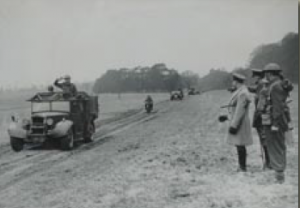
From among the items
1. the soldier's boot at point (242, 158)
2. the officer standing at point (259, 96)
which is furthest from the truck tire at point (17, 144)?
the officer standing at point (259, 96)

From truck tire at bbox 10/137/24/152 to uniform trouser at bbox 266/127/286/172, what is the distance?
233 inches

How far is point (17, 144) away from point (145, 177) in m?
4.49

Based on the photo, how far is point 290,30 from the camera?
6457 mm

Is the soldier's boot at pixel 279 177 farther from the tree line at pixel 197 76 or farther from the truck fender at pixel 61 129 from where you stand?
the truck fender at pixel 61 129

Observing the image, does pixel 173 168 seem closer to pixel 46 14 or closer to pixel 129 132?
pixel 46 14

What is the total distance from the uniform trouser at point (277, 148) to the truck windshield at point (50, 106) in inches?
233

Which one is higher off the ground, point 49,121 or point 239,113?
point 239,113

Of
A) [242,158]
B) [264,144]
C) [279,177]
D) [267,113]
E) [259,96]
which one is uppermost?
[259,96]

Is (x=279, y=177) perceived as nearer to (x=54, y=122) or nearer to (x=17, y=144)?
(x=54, y=122)

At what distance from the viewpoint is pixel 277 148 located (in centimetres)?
611

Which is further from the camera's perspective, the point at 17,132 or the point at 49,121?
the point at 49,121

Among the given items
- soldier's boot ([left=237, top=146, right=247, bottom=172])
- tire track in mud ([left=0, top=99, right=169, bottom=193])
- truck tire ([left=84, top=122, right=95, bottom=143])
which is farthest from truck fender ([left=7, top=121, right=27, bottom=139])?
soldier's boot ([left=237, top=146, right=247, bottom=172])

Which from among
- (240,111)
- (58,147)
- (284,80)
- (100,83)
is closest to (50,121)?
(58,147)

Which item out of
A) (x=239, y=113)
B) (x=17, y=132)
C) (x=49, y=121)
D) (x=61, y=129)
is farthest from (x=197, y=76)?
(x=17, y=132)
